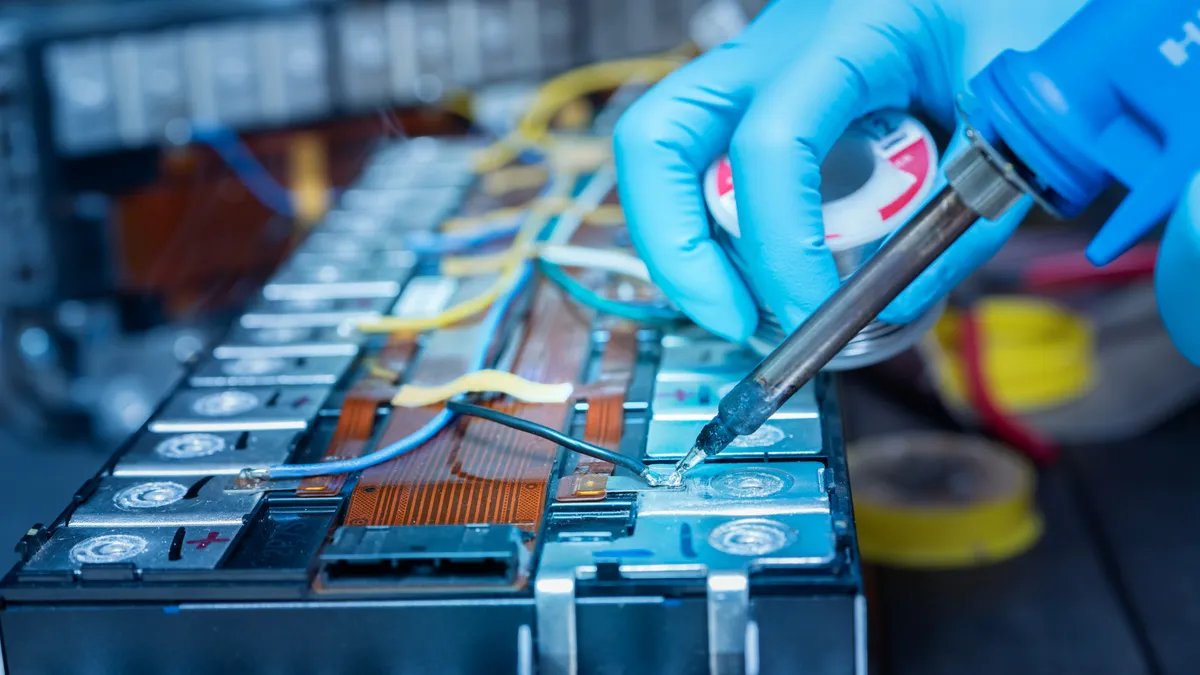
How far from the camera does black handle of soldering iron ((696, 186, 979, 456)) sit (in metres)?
0.82

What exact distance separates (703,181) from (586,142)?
0.63m

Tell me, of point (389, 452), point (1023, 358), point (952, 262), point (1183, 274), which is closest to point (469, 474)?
point (389, 452)

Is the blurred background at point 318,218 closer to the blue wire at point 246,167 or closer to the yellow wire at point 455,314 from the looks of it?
the blue wire at point 246,167

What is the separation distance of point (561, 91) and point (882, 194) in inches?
43.7

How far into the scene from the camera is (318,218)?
1845 mm

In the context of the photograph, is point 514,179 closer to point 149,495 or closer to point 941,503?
point 941,503

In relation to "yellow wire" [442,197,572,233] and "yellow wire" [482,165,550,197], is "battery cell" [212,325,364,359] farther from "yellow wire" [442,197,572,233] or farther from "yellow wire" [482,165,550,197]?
"yellow wire" [482,165,550,197]

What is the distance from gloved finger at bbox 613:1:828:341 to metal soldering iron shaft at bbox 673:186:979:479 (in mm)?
181

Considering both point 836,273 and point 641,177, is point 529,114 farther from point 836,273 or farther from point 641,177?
point 836,273

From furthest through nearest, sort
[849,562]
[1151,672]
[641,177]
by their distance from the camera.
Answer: [1151,672]
[641,177]
[849,562]

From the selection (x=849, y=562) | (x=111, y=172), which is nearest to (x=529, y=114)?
(x=111, y=172)

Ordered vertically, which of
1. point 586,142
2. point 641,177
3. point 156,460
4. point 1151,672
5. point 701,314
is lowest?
point 1151,672

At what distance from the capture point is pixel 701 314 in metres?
1.06

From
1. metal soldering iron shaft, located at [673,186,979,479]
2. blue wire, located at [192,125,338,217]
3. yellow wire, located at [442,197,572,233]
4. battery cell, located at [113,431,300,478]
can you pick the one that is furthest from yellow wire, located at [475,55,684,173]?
metal soldering iron shaft, located at [673,186,979,479]
